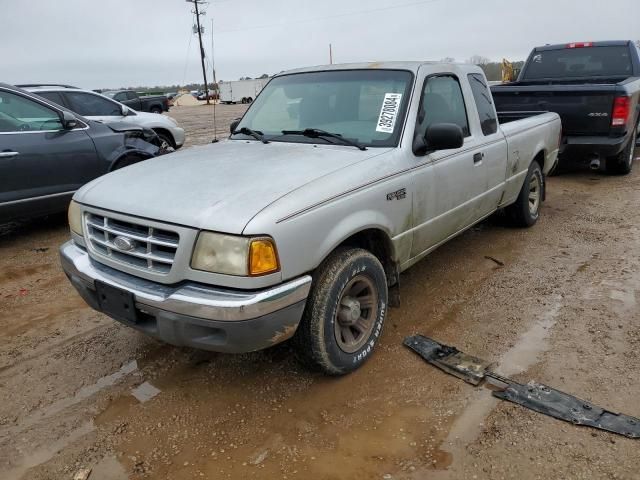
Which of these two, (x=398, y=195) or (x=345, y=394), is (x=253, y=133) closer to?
(x=398, y=195)

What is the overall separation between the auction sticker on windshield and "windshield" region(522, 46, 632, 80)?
7019mm

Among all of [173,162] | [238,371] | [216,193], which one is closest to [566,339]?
[238,371]

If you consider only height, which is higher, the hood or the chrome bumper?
the hood

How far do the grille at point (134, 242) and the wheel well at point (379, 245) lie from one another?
1.05 meters

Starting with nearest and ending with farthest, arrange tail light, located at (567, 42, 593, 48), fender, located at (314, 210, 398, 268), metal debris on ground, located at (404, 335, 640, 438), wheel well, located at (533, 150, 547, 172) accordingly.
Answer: metal debris on ground, located at (404, 335, 640, 438) → fender, located at (314, 210, 398, 268) → wheel well, located at (533, 150, 547, 172) → tail light, located at (567, 42, 593, 48)

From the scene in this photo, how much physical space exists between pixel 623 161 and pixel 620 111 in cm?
147

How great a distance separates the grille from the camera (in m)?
2.54

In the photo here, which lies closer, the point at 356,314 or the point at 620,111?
the point at 356,314

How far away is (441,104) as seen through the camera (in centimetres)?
389

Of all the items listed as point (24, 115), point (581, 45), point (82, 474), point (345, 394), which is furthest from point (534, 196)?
point (24, 115)

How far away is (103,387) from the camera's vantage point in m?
3.06

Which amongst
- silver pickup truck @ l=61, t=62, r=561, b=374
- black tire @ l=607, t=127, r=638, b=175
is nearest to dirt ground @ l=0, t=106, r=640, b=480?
silver pickup truck @ l=61, t=62, r=561, b=374

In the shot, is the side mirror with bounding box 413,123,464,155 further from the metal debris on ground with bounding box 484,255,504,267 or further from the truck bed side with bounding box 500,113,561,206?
the metal debris on ground with bounding box 484,255,504,267

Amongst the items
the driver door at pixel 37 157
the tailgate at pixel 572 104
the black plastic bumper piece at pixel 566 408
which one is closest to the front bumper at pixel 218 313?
the black plastic bumper piece at pixel 566 408
